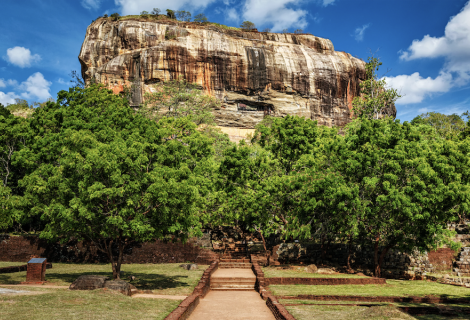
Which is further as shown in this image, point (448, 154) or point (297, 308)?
point (448, 154)

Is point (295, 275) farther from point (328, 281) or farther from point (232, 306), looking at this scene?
point (232, 306)

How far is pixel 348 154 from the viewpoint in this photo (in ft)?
54.5

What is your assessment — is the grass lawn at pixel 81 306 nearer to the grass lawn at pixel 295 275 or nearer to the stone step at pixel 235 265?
the grass lawn at pixel 295 275

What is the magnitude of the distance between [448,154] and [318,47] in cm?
4788

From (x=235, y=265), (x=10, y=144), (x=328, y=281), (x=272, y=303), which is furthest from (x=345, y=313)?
(x=10, y=144)

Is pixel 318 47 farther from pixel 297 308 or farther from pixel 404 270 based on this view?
pixel 297 308

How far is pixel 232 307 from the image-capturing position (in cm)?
1020

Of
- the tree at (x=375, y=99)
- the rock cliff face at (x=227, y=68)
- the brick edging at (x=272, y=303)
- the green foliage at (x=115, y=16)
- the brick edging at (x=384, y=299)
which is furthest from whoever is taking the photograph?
the green foliage at (x=115, y=16)

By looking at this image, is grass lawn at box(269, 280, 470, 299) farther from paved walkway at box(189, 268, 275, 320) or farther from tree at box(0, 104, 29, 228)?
tree at box(0, 104, 29, 228)

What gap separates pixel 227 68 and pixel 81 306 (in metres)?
46.9

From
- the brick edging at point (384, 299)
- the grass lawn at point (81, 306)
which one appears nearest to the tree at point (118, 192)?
the grass lawn at point (81, 306)

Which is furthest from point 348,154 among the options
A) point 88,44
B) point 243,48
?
point 88,44

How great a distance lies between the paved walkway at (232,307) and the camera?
891cm

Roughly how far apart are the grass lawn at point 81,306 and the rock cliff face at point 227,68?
42325 millimetres
